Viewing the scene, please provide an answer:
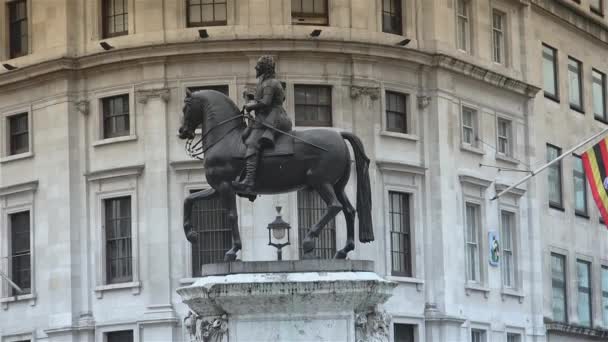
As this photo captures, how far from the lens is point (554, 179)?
252 feet

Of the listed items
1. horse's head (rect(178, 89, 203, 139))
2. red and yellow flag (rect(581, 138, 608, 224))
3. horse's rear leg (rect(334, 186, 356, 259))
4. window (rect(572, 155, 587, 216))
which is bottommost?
horse's rear leg (rect(334, 186, 356, 259))

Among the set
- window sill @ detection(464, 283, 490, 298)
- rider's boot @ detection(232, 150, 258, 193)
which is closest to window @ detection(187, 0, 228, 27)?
window sill @ detection(464, 283, 490, 298)

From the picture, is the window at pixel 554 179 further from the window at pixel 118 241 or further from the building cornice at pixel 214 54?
the window at pixel 118 241

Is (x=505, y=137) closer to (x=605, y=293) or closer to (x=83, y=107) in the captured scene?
(x=605, y=293)

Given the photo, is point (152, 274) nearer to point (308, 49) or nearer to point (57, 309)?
point (57, 309)

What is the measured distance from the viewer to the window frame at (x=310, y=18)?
215 feet

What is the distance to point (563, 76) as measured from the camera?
7794 cm

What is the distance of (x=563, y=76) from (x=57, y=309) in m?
23.7

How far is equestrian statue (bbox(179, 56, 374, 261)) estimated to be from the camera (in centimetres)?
3142

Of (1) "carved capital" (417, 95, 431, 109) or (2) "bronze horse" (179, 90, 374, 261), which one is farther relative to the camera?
(1) "carved capital" (417, 95, 431, 109)

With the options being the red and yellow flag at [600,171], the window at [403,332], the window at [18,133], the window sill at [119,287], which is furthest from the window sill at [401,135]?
the window at [18,133]

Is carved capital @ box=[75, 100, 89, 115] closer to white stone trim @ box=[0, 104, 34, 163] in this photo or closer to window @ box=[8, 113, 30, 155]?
white stone trim @ box=[0, 104, 34, 163]

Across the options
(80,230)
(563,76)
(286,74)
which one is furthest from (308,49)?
(563,76)

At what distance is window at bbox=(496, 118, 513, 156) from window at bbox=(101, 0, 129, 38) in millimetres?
14710
